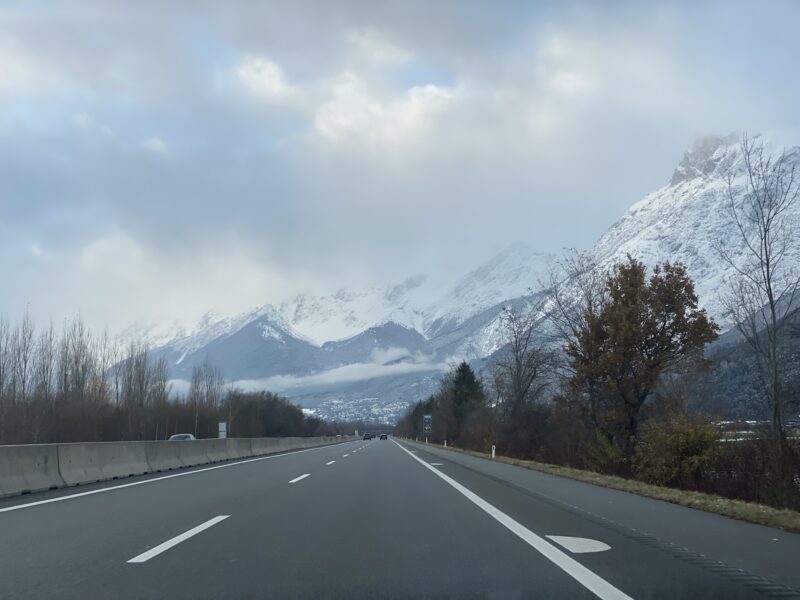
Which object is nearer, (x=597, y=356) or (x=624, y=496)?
(x=624, y=496)

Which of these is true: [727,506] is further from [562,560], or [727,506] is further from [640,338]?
[640,338]

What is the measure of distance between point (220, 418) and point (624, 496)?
280ft

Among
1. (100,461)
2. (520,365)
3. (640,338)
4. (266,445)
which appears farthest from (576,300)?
(100,461)

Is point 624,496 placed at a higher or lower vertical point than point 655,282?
lower

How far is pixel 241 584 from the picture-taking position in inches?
276

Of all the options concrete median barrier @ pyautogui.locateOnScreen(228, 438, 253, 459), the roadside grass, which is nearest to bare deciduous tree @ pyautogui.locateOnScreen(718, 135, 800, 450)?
the roadside grass

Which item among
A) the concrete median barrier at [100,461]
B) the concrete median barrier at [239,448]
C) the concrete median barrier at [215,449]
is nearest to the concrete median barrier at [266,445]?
the concrete median barrier at [239,448]

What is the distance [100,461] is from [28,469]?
154 inches

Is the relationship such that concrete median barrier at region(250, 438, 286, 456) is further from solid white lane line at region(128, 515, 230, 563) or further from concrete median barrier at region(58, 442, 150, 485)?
solid white lane line at region(128, 515, 230, 563)

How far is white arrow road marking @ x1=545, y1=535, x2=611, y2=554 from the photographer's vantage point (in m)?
8.91

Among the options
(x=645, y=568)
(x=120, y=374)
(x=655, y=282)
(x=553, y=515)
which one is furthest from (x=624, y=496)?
(x=120, y=374)

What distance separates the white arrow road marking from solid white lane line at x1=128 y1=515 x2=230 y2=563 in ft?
15.5

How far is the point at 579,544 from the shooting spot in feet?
30.8

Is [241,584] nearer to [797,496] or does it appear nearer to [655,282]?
[797,496]
